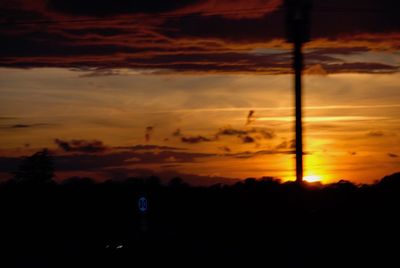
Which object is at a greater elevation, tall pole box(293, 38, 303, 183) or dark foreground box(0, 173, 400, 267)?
tall pole box(293, 38, 303, 183)

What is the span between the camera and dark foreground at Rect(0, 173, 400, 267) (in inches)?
870

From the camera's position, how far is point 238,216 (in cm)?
3609

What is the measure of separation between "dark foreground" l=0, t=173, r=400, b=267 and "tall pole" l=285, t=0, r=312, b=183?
219 centimetres

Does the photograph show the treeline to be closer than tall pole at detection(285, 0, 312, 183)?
Yes

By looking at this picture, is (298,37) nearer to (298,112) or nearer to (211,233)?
(298,112)

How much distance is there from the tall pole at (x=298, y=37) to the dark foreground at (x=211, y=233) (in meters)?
2.19

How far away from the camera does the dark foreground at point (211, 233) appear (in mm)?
22094

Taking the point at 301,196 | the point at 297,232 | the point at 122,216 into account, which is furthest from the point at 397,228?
the point at 122,216

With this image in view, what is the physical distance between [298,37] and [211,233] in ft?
23.5

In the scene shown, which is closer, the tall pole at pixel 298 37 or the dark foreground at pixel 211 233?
the dark foreground at pixel 211 233

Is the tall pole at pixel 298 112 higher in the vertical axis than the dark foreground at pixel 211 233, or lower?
higher

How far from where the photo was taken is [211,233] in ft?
94.7

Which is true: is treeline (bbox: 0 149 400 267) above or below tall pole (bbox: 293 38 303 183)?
below

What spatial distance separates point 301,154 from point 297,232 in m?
2.44
